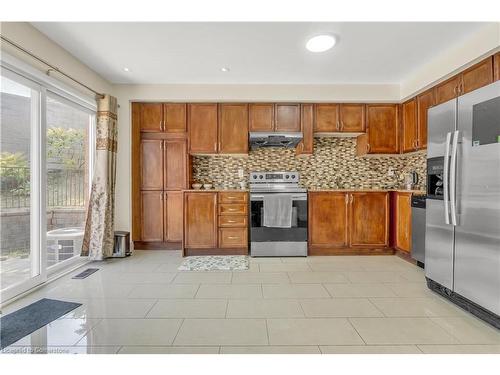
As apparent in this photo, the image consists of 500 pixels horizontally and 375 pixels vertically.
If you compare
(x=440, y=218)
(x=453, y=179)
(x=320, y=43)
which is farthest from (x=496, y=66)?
(x=320, y=43)

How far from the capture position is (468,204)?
7.20ft

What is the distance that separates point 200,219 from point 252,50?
232cm

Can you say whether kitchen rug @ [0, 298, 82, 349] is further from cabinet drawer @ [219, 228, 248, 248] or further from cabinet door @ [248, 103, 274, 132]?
cabinet door @ [248, 103, 274, 132]

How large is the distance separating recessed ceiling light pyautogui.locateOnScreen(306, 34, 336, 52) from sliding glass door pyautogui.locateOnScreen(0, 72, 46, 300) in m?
2.80

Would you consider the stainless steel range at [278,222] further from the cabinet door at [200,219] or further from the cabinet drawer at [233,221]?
the cabinet door at [200,219]

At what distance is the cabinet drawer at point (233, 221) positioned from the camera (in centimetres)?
405

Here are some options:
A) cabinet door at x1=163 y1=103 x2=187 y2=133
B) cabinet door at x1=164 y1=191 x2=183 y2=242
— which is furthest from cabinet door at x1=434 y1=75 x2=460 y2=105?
cabinet door at x1=164 y1=191 x2=183 y2=242

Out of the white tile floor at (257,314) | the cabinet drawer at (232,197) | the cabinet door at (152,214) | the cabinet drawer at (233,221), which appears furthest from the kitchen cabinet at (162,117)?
the white tile floor at (257,314)

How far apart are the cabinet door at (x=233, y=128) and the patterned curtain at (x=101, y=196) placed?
5.07 feet

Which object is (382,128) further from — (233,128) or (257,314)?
(257,314)

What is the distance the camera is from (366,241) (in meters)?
4.05

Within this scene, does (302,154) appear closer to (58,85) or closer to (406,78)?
(406,78)
